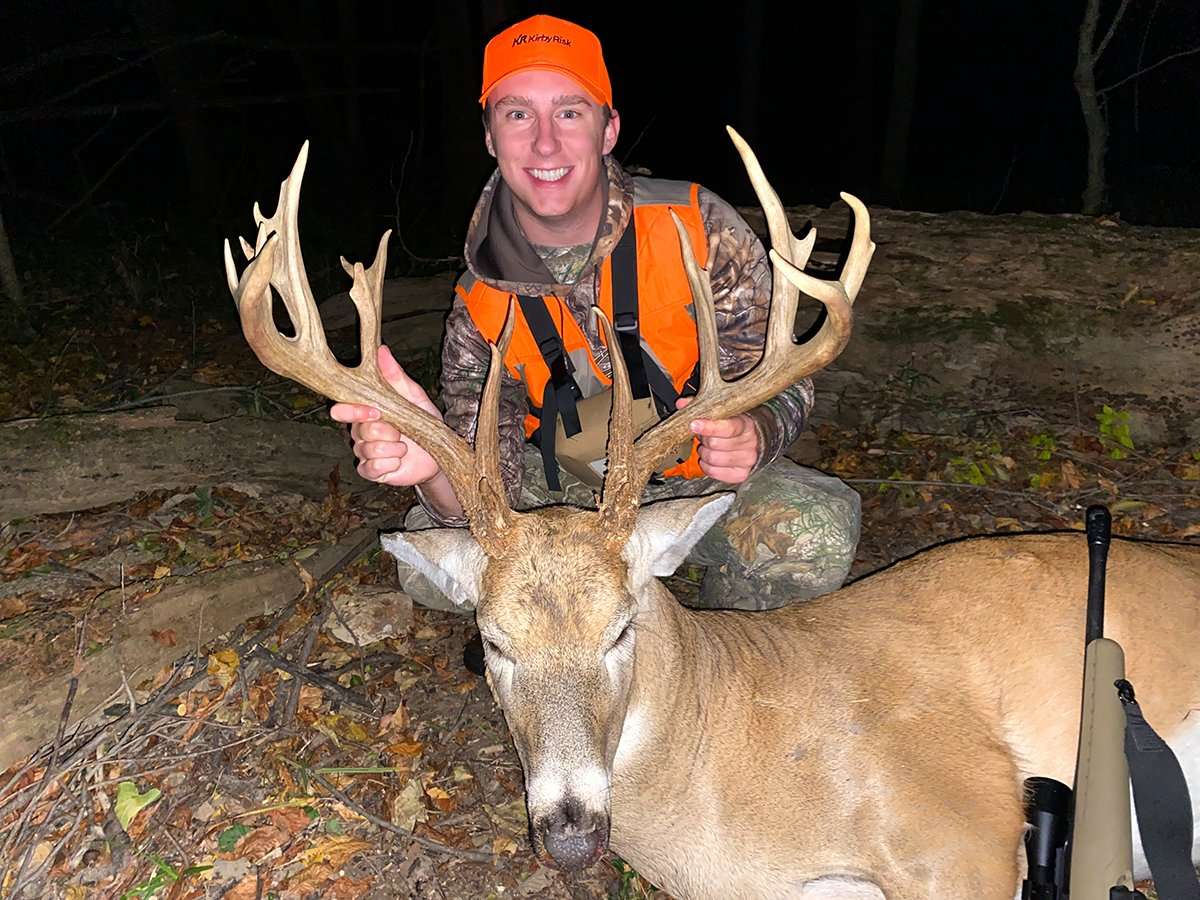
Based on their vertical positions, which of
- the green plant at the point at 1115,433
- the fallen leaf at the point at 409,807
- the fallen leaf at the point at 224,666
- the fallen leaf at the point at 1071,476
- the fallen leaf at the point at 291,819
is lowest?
the fallen leaf at the point at 409,807

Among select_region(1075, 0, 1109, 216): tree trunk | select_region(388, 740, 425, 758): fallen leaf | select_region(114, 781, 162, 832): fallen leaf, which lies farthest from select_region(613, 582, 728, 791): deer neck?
select_region(1075, 0, 1109, 216): tree trunk

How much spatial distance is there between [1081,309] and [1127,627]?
330 cm

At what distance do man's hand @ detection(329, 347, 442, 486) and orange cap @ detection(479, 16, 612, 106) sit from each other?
1.42 metres

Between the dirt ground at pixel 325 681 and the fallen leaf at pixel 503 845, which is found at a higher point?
the dirt ground at pixel 325 681

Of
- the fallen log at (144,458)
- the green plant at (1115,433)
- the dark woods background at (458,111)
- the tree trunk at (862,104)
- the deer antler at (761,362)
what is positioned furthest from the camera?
the tree trunk at (862,104)

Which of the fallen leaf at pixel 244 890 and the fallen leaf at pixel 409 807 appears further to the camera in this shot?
the fallen leaf at pixel 409 807

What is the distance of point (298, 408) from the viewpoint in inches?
266

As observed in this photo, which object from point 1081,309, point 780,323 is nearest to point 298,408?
point 780,323

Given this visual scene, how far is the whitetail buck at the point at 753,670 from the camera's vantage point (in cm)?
281

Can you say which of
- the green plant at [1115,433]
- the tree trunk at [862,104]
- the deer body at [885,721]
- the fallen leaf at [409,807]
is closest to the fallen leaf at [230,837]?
the fallen leaf at [409,807]

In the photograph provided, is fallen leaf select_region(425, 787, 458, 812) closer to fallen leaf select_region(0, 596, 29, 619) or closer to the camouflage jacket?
the camouflage jacket

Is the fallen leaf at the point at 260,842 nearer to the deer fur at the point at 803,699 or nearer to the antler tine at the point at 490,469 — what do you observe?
the deer fur at the point at 803,699

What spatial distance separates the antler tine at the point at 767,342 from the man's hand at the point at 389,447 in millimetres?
764

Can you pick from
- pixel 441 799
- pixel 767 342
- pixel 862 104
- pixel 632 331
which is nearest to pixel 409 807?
pixel 441 799
